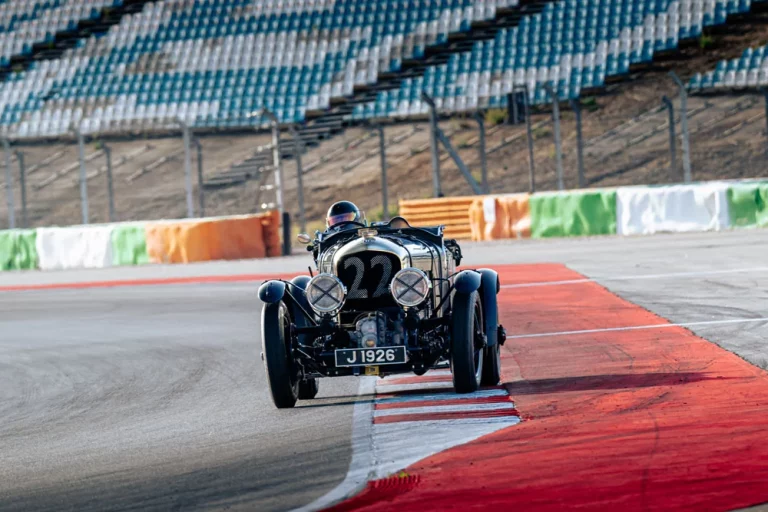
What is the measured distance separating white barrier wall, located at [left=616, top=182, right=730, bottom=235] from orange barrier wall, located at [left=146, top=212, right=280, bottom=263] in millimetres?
7478

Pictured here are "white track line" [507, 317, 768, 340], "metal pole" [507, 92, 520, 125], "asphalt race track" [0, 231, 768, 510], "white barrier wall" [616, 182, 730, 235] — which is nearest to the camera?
"asphalt race track" [0, 231, 768, 510]

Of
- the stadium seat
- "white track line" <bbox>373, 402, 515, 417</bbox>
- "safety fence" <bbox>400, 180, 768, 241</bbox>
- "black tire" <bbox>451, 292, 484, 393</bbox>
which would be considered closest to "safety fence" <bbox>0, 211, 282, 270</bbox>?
"safety fence" <bbox>400, 180, 768, 241</bbox>

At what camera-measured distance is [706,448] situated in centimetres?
609

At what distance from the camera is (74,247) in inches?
1146

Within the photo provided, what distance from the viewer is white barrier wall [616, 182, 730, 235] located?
26.0 metres

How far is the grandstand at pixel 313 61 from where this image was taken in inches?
1363

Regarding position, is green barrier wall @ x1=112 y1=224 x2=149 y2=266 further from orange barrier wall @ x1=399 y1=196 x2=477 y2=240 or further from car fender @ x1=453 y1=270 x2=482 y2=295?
car fender @ x1=453 y1=270 x2=482 y2=295

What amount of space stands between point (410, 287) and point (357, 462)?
2150mm

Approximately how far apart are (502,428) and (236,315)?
351 inches

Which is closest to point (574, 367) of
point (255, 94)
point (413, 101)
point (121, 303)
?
point (121, 303)

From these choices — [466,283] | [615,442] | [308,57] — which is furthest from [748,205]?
[615,442]

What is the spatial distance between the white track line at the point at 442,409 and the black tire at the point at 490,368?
864 mm

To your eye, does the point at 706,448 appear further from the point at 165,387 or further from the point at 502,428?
the point at 165,387

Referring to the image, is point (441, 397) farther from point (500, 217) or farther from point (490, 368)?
point (500, 217)
